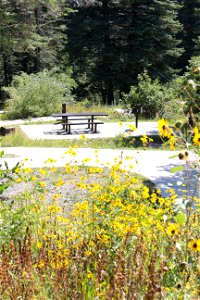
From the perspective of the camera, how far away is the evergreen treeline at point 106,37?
2261 cm

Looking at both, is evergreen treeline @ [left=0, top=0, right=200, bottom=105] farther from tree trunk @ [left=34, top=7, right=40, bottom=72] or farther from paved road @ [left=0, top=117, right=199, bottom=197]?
paved road @ [left=0, top=117, right=199, bottom=197]

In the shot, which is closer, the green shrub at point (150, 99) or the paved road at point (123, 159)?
the paved road at point (123, 159)

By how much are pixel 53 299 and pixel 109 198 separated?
1247 mm

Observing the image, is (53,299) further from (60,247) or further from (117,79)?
(117,79)

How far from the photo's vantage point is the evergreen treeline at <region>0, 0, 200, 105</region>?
74.2 ft

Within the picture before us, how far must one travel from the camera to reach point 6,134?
Answer: 1194 cm

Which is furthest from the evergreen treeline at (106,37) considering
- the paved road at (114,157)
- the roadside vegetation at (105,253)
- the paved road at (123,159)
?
the roadside vegetation at (105,253)

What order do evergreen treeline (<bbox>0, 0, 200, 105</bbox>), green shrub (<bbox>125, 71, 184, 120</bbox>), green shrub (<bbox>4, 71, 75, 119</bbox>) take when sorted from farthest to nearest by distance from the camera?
evergreen treeline (<bbox>0, 0, 200, 105</bbox>) < green shrub (<bbox>4, 71, 75, 119</bbox>) < green shrub (<bbox>125, 71, 184, 120</bbox>)

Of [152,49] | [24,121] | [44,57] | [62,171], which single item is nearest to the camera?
[62,171]

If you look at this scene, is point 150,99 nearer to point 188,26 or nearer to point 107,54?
point 107,54

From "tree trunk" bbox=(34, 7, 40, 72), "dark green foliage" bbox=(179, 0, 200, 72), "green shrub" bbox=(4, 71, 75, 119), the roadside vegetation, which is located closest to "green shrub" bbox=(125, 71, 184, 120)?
"green shrub" bbox=(4, 71, 75, 119)

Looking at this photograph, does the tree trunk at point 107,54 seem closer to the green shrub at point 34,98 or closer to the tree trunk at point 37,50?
the tree trunk at point 37,50

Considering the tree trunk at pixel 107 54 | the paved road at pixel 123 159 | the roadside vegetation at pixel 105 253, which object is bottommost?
the paved road at pixel 123 159

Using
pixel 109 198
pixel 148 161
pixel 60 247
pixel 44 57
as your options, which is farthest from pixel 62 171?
pixel 44 57
